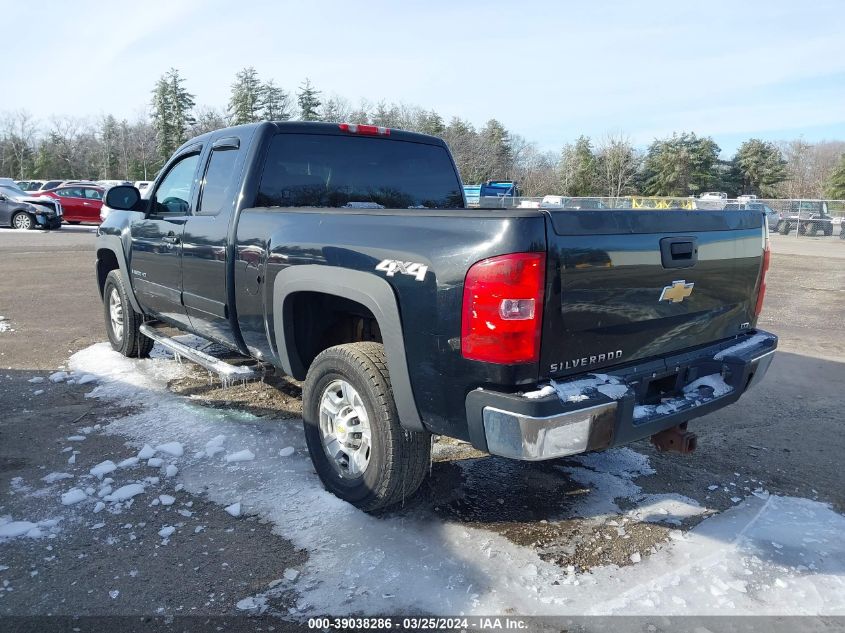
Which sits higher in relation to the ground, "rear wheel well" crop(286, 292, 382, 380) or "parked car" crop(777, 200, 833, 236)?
"parked car" crop(777, 200, 833, 236)

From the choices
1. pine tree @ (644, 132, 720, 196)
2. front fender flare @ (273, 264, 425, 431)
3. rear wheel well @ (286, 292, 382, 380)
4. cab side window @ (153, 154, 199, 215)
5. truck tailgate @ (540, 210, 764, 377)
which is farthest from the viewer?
pine tree @ (644, 132, 720, 196)

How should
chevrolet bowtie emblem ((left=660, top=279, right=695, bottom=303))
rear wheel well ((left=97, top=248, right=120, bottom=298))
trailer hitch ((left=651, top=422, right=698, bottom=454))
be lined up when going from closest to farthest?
chevrolet bowtie emblem ((left=660, top=279, right=695, bottom=303)) → trailer hitch ((left=651, top=422, right=698, bottom=454)) → rear wheel well ((left=97, top=248, right=120, bottom=298))

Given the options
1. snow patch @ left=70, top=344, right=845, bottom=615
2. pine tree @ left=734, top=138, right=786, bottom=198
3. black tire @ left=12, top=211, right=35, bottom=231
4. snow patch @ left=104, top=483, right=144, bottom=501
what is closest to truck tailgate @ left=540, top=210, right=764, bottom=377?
snow patch @ left=70, top=344, right=845, bottom=615

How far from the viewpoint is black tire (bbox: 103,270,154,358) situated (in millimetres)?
6000

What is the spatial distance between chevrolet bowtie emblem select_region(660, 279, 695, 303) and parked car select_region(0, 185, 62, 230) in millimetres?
24337

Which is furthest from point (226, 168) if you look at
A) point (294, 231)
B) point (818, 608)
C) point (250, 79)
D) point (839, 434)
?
point (250, 79)

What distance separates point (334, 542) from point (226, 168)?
2550 mm

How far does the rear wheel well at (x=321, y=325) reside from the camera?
3.58 metres

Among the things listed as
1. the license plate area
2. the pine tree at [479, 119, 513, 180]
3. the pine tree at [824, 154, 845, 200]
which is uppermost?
the pine tree at [479, 119, 513, 180]

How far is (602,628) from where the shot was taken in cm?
250

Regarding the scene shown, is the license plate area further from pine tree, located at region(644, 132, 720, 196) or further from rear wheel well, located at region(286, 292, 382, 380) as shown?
pine tree, located at region(644, 132, 720, 196)

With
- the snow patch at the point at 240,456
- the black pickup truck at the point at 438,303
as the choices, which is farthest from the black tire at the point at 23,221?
the snow patch at the point at 240,456

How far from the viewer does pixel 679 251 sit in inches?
117

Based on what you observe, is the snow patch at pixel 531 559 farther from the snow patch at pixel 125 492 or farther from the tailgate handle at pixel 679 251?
the tailgate handle at pixel 679 251
